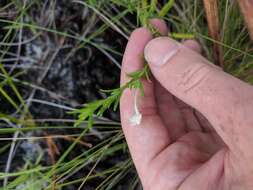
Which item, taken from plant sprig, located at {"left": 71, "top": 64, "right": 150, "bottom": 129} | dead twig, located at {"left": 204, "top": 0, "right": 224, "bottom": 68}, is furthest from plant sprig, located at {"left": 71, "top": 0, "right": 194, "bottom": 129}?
dead twig, located at {"left": 204, "top": 0, "right": 224, "bottom": 68}

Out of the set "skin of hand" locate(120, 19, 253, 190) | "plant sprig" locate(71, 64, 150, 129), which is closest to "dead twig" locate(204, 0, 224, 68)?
"skin of hand" locate(120, 19, 253, 190)

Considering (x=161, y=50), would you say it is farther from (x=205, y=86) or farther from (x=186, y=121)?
(x=186, y=121)

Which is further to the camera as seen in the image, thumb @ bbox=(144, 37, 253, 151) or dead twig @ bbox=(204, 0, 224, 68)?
dead twig @ bbox=(204, 0, 224, 68)

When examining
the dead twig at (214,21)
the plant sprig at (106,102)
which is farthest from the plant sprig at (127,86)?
the dead twig at (214,21)

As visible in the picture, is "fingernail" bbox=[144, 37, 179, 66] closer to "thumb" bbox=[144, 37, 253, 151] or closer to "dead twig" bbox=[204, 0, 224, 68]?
"thumb" bbox=[144, 37, 253, 151]

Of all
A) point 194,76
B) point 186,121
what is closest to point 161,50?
point 194,76

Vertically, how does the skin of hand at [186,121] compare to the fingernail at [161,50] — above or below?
below

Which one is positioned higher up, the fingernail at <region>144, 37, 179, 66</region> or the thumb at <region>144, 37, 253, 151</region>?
the fingernail at <region>144, 37, 179, 66</region>

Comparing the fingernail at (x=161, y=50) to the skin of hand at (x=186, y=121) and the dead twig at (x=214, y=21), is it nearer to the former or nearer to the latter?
the skin of hand at (x=186, y=121)
